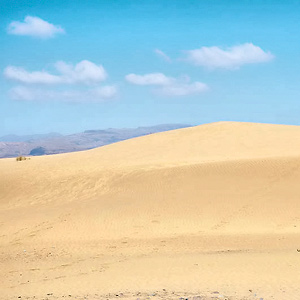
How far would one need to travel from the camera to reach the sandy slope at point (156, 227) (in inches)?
314

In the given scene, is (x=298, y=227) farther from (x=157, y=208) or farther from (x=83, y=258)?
(x=83, y=258)

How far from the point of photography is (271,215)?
14.6 m

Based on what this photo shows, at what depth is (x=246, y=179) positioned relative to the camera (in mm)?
18891

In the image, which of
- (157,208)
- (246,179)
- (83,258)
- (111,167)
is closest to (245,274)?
(83,258)

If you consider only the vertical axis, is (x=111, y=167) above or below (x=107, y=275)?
above

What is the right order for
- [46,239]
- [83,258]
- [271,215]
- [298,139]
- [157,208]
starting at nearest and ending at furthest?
[83,258], [46,239], [271,215], [157,208], [298,139]

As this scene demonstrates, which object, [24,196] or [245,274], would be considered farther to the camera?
[24,196]

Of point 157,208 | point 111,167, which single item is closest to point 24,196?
point 111,167

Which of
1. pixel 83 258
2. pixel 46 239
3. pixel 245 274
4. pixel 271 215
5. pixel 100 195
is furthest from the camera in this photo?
pixel 100 195

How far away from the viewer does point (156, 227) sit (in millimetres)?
13820

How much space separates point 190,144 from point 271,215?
54.2 ft

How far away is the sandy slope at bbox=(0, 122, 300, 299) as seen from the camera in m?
7.96

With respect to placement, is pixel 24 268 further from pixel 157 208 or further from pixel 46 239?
pixel 157 208

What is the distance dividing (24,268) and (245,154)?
17.8 m
